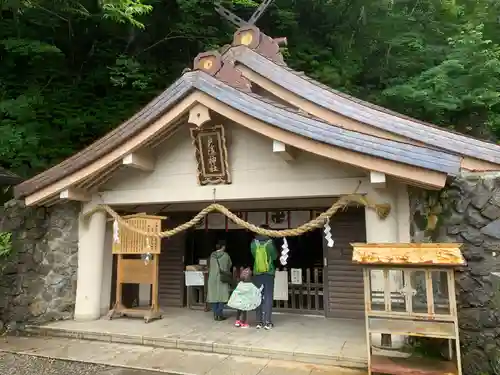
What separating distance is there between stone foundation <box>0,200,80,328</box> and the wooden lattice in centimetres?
116

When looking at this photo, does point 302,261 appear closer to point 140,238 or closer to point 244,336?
point 244,336

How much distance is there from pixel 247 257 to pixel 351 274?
3.03 m

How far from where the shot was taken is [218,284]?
8.59 meters

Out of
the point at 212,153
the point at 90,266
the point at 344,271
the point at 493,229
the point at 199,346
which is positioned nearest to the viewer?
the point at 493,229

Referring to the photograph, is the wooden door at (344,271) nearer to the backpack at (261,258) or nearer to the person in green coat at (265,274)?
the person in green coat at (265,274)

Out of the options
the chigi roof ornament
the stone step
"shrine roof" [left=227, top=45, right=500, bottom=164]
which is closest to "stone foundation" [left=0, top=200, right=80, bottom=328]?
the stone step

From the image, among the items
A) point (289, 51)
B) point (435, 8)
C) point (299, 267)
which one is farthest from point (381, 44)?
point (299, 267)

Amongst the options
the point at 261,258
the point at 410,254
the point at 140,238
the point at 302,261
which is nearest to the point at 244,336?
the point at 261,258

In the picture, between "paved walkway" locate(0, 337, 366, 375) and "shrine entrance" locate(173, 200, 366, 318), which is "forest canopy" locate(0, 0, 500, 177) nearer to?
"shrine entrance" locate(173, 200, 366, 318)

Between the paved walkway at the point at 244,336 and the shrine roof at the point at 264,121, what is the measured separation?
3.02m

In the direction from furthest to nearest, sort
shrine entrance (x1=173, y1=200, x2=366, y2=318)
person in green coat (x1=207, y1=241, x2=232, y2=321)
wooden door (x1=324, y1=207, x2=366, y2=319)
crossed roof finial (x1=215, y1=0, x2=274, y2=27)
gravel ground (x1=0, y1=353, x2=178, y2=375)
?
crossed roof finial (x1=215, y1=0, x2=274, y2=27) < shrine entrance (x1=173, y1=200, x2=366, y2=318) < wooden door (x1=324, y1=207, x2=366, y2=319) < person in green coat (x1=207, y1=241, x2=232, y2=321) < gravel ground (x1=0, y1=353, x2=178, y2=375)

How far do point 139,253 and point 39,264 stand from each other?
2.17 m

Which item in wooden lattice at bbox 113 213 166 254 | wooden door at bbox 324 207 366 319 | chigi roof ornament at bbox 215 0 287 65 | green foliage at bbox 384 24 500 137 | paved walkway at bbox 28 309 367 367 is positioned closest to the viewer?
paved walkway at bbox 28 309 367 367

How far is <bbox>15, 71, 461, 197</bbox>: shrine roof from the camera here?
561 cm
